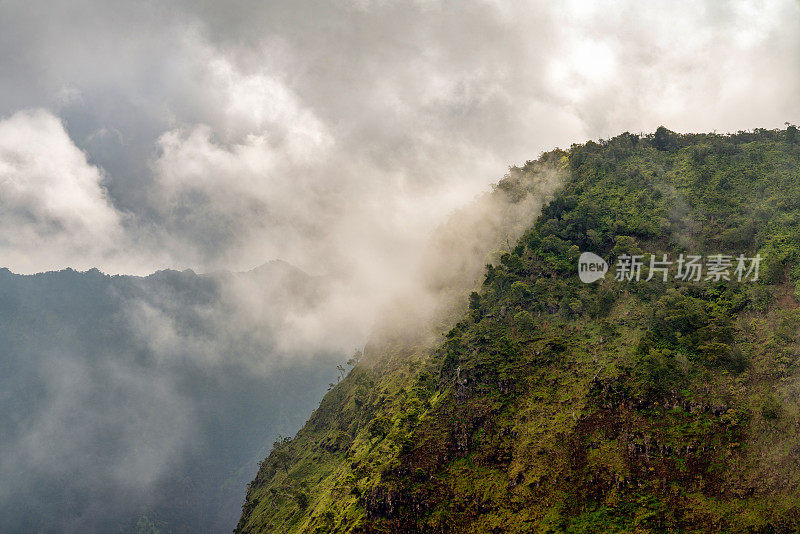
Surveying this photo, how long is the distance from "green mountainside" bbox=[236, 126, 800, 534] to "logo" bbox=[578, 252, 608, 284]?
200 cm

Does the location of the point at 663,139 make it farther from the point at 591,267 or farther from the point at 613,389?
the point at 613,389

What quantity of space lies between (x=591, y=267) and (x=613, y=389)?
35709mm

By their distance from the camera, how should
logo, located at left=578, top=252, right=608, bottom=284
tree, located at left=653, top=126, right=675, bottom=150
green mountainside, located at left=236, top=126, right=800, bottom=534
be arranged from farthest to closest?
tree, located at left=653, top=126, right=675, bottom=150
logo, located at left=578, top=252, right=608, bottom=284
green mountainside, located at left=236, top=126, right=800, bottom=534

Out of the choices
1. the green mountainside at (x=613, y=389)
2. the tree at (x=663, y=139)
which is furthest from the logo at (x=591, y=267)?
the tree at (x=663, y=139)

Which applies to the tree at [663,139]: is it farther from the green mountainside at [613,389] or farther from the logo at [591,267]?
the logo at [591,267]

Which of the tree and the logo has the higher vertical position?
the tree

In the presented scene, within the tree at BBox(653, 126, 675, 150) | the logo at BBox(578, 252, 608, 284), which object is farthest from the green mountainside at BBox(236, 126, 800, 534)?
the tree at BBox(653, 126, 675, 150)

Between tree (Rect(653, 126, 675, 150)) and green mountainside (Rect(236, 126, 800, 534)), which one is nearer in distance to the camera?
green mountainside (Rect(236, 126, 800, 534))

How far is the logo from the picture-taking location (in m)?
91.9

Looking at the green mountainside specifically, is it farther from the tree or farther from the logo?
the tree

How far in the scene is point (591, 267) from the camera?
9469cm

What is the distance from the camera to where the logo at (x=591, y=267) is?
91.9m

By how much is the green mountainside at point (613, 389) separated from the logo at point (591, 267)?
2.00 m

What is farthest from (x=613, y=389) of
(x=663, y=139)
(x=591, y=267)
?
(x=663, y=139)
